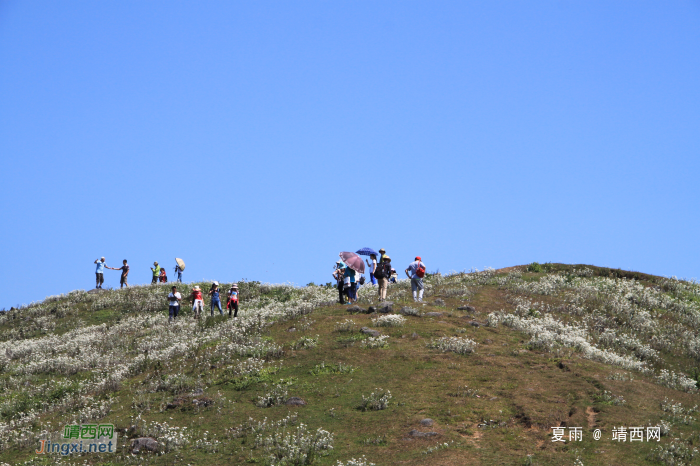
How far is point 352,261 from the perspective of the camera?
29.0 metres

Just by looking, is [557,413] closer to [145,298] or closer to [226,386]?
[226,386]

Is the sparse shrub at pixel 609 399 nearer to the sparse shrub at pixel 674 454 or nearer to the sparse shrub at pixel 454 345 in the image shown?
the sparse shrub at pixel 674 454

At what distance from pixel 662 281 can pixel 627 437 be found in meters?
26.8

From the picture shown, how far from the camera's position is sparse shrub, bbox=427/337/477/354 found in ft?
70.8

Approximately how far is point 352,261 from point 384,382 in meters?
10.5

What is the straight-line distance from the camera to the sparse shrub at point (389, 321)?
80.7 feet

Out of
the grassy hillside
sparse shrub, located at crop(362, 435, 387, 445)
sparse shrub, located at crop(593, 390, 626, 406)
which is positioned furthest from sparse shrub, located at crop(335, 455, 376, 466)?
sparse shrub, located at crop(593, 390, 626, 406)

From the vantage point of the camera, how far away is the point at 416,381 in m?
19.0

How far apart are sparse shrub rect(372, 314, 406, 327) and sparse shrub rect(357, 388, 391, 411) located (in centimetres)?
680

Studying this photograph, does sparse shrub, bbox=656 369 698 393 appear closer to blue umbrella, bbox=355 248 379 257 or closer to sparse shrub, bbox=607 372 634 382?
sparse shrub, bbox=607 372 634 382

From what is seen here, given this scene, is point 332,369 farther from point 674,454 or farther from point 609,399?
point 674,454

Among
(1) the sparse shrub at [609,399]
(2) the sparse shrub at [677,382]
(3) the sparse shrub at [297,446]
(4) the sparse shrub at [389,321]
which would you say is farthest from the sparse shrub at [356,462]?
(2) the sparse shrub at [677,382]

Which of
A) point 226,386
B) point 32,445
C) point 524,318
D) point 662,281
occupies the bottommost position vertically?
point 32,445

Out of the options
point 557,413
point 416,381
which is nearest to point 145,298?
point 416,381
